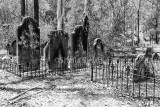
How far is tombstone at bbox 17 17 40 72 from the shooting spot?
1076 cm

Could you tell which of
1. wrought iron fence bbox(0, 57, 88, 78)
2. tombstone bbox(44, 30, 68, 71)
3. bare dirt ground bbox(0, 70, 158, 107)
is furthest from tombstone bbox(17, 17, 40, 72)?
bare dirt ground bbox(0, 70, 158, 107)

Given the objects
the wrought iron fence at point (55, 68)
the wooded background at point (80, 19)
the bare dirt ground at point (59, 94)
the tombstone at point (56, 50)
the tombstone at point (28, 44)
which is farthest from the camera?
the wooded background at point (80, 19)

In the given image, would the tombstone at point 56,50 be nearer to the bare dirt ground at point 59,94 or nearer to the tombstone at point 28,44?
the tombstone at point 28,44

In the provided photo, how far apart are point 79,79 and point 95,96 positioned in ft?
9.08

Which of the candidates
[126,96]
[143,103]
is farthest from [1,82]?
[143,103]

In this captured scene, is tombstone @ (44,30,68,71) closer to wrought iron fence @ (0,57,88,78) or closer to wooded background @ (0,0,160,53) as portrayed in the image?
wrought iron fence @ (0,57,88,78)

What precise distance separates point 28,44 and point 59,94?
4.71 meters

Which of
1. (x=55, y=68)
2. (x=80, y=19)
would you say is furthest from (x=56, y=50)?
(x=80, y=19)

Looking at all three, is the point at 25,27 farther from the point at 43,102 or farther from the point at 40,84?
the point at 43,102

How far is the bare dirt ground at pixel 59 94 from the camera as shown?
6.39 metres

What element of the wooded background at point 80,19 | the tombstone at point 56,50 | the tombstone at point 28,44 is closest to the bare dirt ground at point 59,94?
the tombstone at point 28,44

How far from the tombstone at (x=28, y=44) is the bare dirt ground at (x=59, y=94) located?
158 cm

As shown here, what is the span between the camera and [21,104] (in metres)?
6.24

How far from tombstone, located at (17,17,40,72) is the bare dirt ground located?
1581mm
